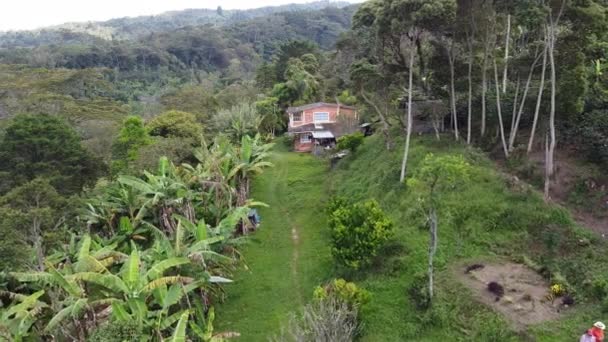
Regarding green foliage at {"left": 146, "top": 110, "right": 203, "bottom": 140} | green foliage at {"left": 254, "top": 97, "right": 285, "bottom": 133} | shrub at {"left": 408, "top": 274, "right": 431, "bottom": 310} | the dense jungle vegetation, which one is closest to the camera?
the dense jungle vegetation

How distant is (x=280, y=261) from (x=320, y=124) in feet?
78.7

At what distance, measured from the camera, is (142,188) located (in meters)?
20.3

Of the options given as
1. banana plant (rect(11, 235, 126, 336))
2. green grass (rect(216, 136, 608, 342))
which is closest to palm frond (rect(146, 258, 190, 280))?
banana plant (rect(11, 235, 126, 336))

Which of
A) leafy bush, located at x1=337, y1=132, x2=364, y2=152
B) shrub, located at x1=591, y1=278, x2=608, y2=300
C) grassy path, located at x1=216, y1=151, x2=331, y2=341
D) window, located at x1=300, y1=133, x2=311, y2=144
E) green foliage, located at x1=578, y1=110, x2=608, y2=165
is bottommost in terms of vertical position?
grassy path, located at x1=216, y1=151, x2=331, y2=341

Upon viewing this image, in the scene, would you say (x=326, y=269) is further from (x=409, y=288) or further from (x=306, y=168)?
(x=306, y=168)

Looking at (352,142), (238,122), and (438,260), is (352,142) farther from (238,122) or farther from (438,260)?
(438,260)

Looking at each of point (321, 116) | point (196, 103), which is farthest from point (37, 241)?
point (196, 103)

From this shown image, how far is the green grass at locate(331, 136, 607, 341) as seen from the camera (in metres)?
13.7

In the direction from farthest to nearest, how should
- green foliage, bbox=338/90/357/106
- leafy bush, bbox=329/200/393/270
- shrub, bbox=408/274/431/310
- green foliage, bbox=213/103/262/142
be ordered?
green foliage, bbox=338/90/357/106
green foliage, bbox=213/103/262/142
leafy bush, bbox=329/200/393/270
shrub, bbox=408/274/431/310

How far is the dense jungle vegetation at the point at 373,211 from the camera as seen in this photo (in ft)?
44.4

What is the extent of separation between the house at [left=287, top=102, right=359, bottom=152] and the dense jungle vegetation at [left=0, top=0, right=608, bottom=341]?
5.77m

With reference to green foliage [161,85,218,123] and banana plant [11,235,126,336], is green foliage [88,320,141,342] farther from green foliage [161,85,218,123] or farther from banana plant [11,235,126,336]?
green foliage [161,85,218,123]

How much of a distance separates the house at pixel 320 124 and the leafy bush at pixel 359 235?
2295cm

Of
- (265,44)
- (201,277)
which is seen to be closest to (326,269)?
(201,277)
